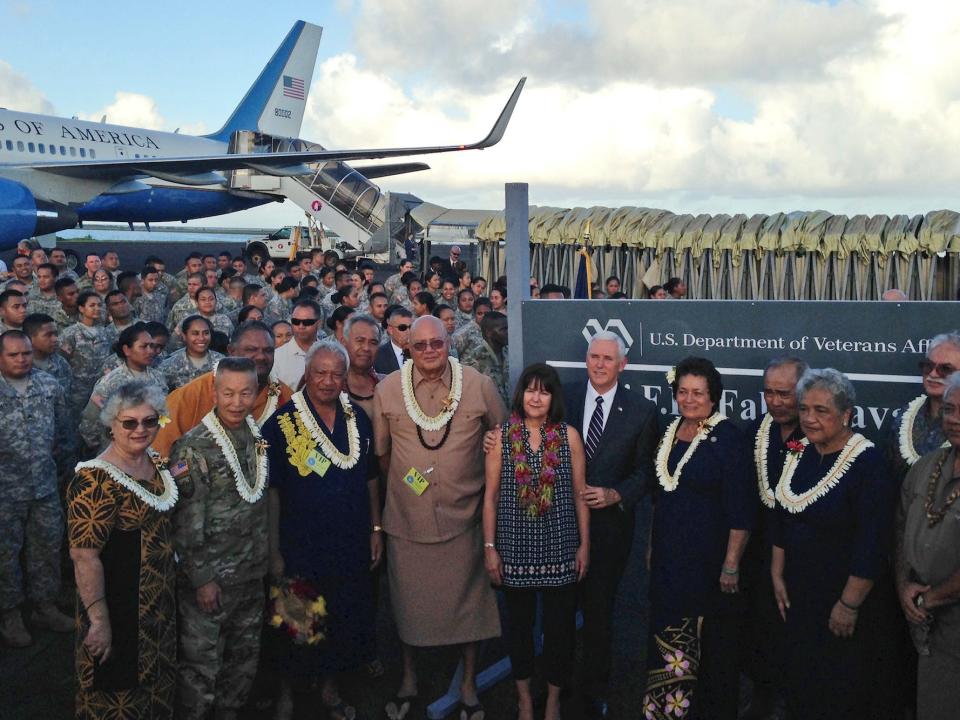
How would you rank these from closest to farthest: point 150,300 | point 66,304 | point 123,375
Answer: point 123,375 → point 66,304 → point 150,300

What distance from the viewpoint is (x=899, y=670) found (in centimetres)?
320

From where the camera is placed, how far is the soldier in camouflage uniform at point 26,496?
460cm

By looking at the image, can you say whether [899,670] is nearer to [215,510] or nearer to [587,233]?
[215,510]

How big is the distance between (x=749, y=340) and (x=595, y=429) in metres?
0.81

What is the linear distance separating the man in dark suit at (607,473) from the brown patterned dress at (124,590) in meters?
1.77

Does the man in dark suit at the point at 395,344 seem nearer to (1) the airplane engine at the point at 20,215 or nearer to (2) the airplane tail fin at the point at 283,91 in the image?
(1) the airplane engine at the point at 20,215

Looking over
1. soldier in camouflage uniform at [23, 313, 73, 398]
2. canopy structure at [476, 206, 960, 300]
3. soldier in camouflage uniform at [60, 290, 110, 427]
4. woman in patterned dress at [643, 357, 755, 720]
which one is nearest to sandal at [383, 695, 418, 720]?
woman in patterned dress at [643, 357, 755, 720]

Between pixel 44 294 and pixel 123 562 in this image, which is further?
pixel 44 294

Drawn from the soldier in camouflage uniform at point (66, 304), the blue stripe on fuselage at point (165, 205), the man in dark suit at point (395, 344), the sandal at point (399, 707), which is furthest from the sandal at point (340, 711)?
the blue stripe on fuselage at point (165, 205)

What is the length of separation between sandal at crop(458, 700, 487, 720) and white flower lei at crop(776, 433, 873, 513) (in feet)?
5.51

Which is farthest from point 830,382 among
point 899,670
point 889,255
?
point 889,255

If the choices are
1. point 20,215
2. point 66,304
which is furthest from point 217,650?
point 20,215

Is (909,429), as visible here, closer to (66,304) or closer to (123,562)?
(123,562)

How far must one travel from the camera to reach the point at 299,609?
3.72 meters
